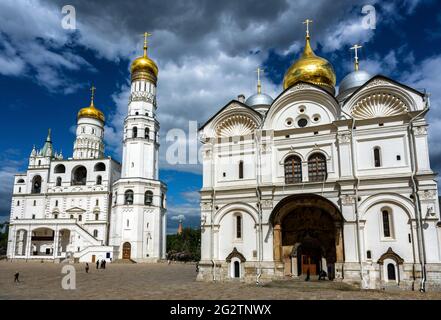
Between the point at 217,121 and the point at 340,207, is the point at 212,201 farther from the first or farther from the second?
the point at 340,207

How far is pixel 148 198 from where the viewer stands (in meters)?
48.0

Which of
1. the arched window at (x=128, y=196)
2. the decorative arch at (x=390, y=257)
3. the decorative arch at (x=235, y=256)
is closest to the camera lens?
the decorative arch at (x=390, y=257)

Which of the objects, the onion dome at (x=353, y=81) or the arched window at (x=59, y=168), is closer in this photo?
the onion dome at (x=353, y=81)

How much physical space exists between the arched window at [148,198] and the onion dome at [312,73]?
26.4 m

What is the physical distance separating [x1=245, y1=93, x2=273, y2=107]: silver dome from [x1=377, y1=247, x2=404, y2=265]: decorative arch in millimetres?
13134

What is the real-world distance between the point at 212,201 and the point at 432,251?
38.9ft

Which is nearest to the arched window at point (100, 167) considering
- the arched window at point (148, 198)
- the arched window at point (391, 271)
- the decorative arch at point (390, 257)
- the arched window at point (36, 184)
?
the arched window at point (36, 184)

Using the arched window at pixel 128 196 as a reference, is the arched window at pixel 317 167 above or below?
below

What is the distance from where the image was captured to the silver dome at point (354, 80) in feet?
81.7

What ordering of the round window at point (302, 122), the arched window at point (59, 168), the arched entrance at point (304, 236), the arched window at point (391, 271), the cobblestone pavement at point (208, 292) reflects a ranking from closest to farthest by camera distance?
the cobblestone pavement at point (208, 292)
the arched window at point (391, 271)
the arched entrance at point (304, 236)
the round window at point (302, 122)
the arched window at point (59, 168)

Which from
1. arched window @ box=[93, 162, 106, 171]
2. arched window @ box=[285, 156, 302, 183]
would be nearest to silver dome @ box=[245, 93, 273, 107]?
arched window @ box=[285, 156, 302, 183]

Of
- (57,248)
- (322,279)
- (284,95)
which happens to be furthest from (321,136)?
(57,248)

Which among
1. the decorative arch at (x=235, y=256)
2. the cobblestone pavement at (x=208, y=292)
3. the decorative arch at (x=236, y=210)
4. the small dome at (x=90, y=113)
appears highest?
the small dome at (x=90, y=113)

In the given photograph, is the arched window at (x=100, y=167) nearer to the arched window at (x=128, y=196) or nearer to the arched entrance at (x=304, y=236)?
the arched window at (x=128, y=196)
